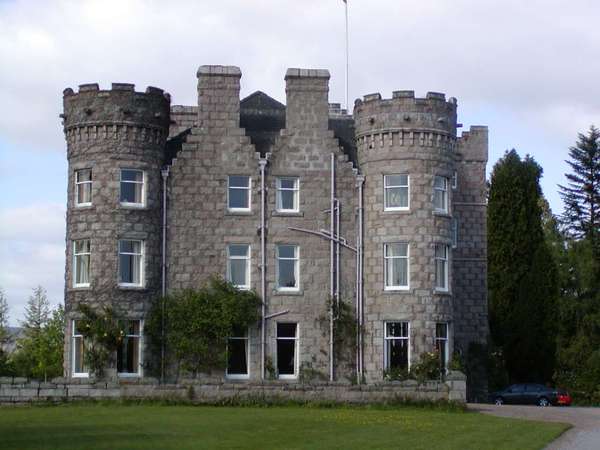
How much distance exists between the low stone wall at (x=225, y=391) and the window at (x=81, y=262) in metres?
7.79

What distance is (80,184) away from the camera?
50156 millimetres

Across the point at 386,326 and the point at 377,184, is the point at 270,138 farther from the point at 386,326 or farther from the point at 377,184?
the point at 386,326

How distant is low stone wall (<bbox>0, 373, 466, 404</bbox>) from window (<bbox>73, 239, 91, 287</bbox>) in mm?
7791

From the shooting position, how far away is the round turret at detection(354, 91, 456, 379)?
49375 mm

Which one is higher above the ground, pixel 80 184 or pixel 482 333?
pixel 80 184

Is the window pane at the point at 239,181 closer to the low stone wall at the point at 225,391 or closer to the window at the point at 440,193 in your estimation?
the window at the point at 440,193

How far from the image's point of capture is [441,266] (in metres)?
50.4

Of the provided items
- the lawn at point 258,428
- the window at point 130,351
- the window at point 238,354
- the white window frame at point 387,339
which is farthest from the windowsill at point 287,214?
the lawn at point 258,428

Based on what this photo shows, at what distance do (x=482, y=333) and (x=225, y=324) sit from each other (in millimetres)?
14511

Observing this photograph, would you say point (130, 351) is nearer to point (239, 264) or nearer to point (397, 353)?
point (239, 264)

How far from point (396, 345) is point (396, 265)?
333 centimetres

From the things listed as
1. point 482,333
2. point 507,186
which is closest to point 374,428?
point 482,333

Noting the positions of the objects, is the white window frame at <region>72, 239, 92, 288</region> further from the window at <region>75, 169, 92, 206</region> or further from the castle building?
the window at <region>75, 169, 92, 206</region>

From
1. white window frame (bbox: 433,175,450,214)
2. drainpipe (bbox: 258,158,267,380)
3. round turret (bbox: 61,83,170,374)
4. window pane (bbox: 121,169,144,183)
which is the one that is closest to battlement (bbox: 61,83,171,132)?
round turret (bbox: 61,83,170,374)
